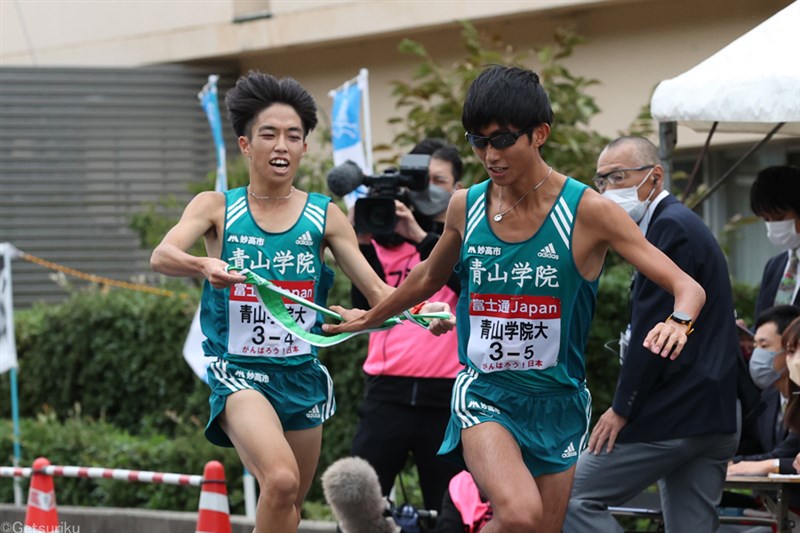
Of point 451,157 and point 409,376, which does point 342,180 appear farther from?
point 409,376

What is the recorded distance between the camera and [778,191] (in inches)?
276

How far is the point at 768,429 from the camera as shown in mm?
6832

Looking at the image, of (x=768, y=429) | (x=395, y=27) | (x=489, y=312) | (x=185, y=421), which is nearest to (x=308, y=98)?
(x=489, y=312)

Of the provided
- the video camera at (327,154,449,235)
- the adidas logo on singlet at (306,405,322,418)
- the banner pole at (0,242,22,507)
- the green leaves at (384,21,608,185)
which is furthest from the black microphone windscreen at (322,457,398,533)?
the banner pole at (0,242,22,507)

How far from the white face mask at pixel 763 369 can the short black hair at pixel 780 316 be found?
126mm

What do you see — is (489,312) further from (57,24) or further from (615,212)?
(57,24)

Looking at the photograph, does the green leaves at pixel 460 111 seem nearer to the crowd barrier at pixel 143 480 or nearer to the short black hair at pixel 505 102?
the crowd barrier at pixel 143 480

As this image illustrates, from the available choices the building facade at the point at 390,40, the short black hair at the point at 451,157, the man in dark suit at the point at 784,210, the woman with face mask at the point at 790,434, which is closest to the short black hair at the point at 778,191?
the man in dark suit at the point at 784,210

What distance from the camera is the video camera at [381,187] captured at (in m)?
6.77

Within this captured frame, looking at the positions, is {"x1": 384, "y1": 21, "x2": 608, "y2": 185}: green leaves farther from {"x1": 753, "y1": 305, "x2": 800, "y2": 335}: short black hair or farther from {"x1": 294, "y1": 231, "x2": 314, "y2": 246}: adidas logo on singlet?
{"x1": 294, "y1": 231, "x2": 314, "y2": 246}: adidas logo on singlet

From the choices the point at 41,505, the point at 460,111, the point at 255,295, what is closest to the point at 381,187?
the point at 255,295

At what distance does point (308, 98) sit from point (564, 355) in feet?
6.09

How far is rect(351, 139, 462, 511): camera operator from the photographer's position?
275 inches

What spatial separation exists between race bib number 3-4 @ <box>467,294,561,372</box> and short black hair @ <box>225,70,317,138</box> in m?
1.55
